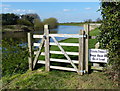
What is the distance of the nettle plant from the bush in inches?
117

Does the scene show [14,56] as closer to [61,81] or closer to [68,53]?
[68,53]

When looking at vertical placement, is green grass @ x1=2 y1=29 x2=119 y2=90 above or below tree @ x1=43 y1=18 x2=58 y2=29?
below

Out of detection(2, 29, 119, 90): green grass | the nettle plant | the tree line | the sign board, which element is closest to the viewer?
the nettle plant

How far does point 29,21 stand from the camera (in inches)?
290

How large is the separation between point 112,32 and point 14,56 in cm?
372

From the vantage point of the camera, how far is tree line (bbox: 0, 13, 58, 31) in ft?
19.3

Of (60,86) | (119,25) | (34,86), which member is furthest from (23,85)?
(119,25)

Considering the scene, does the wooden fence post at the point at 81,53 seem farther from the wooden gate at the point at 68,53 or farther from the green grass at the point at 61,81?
the green grass at the point at 61,81

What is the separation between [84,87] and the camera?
426 cm

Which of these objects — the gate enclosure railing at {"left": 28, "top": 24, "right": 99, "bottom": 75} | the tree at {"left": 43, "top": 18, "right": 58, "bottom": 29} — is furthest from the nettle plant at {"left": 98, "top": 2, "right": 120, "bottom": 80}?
the tree at {"left": 43, "top": 18, "right": 58, "bottom": 29}

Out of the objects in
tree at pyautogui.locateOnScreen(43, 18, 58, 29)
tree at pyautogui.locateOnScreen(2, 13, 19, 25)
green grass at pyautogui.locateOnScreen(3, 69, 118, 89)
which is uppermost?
tree at pyautogui.locateOnScreen(2, 13, 19, 25)

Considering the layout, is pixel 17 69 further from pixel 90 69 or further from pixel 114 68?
pixel 114 68

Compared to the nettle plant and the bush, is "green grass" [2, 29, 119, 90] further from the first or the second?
the bush

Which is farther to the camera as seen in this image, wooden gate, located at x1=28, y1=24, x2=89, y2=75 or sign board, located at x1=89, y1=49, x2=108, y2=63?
wooden gate, located at x1=28, y1=24, x2=89, y2=75
